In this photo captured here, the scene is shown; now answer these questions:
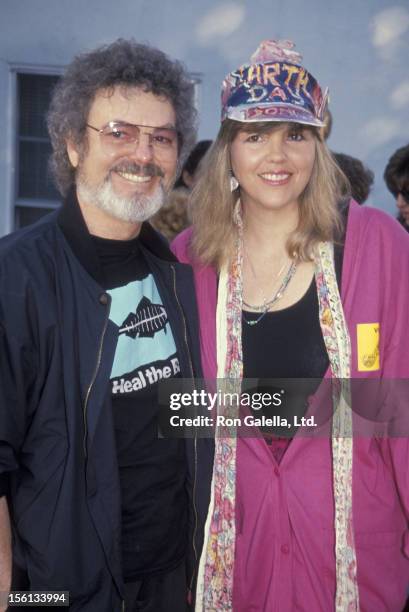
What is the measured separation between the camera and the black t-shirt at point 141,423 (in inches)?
77.0

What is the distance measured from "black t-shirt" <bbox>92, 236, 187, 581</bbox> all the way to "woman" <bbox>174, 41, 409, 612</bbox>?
0.20 meters

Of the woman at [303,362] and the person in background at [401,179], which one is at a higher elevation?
the person in background at [401,179]

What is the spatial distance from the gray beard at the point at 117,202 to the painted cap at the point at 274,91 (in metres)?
0.46

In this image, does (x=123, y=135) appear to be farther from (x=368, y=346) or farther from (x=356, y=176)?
(x=356, y=176)

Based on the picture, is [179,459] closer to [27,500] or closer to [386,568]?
[27,500]

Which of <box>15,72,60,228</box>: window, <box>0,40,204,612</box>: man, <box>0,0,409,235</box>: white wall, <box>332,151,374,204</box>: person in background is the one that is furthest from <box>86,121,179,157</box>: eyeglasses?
<box>15,72,60,228</box>: window

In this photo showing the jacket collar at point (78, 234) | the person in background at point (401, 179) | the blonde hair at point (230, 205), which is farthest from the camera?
the person in background at point (401, 179)

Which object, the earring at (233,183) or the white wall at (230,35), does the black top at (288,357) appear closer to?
the earring at (233,183)

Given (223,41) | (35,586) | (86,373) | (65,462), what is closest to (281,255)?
(86,373)


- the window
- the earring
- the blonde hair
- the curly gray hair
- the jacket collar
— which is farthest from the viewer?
the window

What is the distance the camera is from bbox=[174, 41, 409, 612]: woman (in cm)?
210

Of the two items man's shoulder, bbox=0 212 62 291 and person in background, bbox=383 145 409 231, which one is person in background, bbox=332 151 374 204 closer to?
person in background, bbox=383 145 409 231

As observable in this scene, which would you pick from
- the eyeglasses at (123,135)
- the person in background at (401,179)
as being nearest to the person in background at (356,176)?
the person in background at (401,179)

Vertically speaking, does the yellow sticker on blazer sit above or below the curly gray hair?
below
